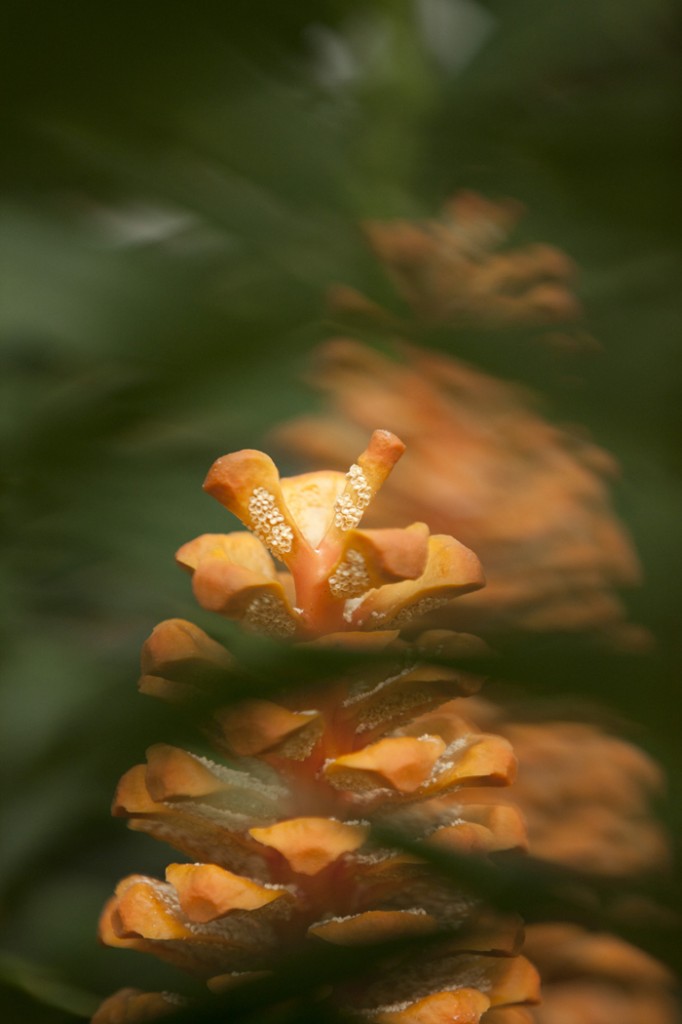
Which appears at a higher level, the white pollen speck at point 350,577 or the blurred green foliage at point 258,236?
the blurred green foliage at point 258,236

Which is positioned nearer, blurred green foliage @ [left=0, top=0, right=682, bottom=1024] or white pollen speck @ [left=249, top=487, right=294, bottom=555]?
blurred green foliage @ [left=0, top=0, right=682, bottom=1024]

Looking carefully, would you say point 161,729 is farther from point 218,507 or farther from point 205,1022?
point 218,507

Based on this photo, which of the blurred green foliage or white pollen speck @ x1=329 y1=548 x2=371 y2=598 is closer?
the blurred green foliage

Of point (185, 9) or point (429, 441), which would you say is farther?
point (429, 441)

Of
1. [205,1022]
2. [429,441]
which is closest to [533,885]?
[205,1022]

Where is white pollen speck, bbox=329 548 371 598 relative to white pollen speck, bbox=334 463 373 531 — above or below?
below

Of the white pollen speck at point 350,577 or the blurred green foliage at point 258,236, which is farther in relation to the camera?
the white pollen speck at point 350,577

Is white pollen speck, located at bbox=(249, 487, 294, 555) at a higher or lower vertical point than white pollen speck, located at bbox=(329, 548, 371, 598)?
higher

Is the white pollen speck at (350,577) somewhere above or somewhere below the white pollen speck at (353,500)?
below
